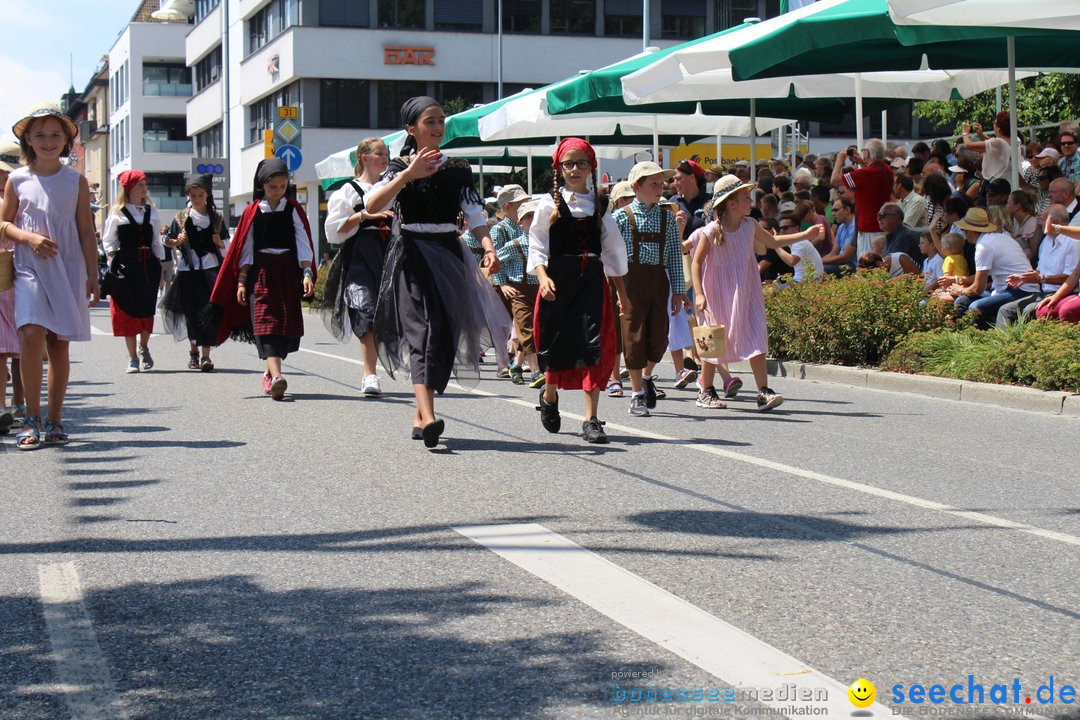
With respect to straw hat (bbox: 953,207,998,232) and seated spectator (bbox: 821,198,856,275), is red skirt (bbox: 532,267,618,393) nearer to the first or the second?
straw hat (bbox: 953,207,998,232)

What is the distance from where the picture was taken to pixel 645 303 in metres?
11.1

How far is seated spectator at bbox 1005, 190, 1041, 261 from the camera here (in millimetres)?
14750

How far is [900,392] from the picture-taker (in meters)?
13.1

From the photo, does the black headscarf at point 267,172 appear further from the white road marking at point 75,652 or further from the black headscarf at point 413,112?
the white road marking at point 75,652

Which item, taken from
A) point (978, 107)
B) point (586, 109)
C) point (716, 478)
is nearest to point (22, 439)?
point (716, 478)

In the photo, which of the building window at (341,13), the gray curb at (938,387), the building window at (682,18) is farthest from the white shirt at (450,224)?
the building window at (682,18)

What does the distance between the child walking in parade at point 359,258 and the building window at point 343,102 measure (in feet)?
126

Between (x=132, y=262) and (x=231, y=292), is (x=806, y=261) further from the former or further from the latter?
(x=132, y=262)

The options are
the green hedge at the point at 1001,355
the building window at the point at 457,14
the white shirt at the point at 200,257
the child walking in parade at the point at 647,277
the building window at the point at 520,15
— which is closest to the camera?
the child walking in parade at the point at 647,277

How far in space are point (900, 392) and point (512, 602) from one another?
8.61 metres

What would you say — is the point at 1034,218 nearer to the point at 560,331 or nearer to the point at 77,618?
the point at 560,331

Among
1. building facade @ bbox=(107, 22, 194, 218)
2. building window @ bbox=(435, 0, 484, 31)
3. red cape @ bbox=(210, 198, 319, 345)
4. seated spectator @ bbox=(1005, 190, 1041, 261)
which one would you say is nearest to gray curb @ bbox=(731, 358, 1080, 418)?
seated spectator @ bbox=(1005, 190, 1041, 261)

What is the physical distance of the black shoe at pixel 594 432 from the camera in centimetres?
920

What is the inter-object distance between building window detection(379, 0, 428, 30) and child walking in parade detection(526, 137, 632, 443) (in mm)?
42105
